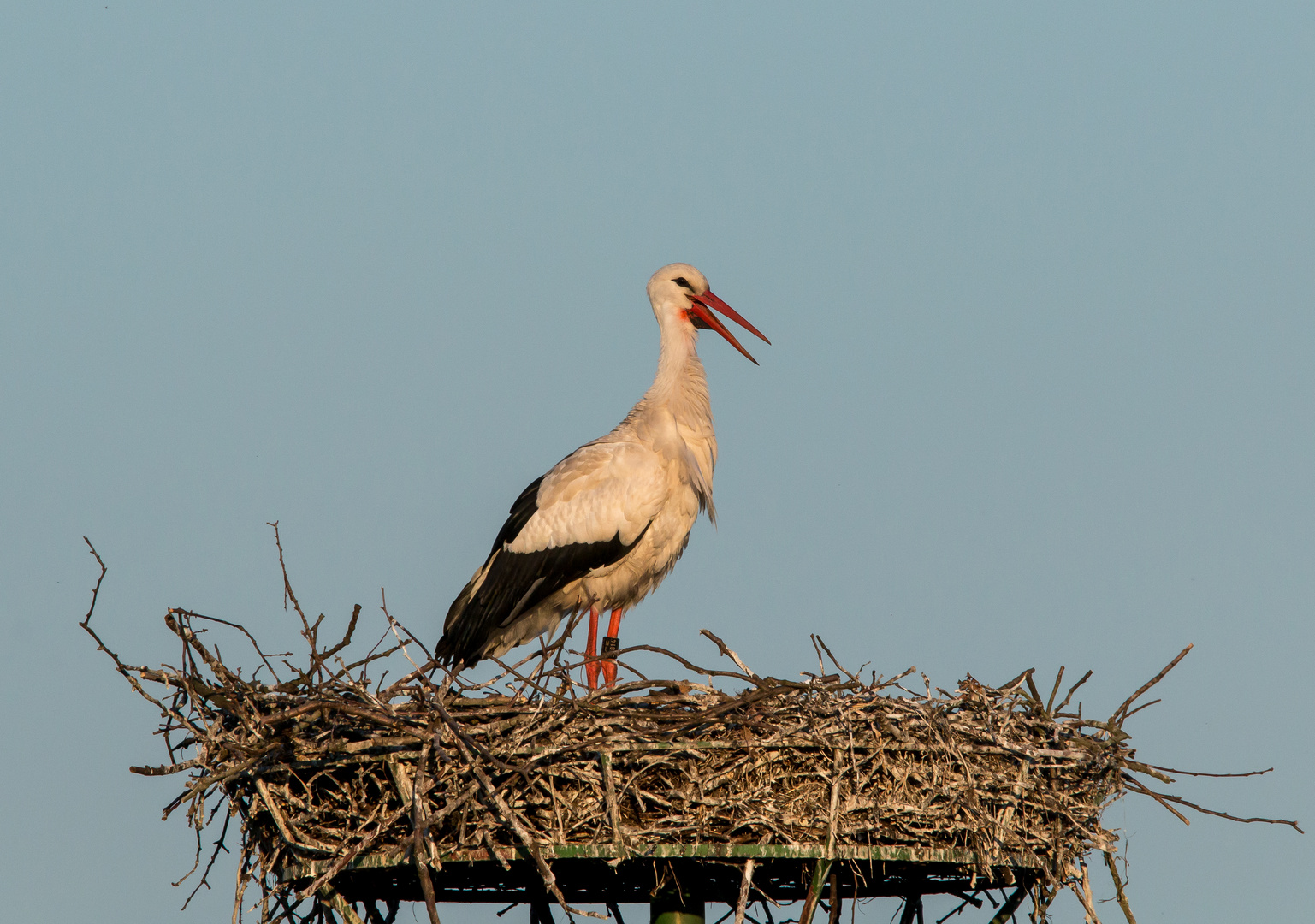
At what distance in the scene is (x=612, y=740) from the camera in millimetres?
5633

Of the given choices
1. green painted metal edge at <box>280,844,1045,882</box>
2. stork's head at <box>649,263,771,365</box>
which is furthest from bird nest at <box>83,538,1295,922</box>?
stork's head at <box>649,263,771,365</box>

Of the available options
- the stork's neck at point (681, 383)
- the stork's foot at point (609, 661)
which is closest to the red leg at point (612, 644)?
the stork's foot at point (609, 661)

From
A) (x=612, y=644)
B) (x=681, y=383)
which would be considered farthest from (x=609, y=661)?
(x=681, y=383)

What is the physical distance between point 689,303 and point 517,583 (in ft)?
6.48

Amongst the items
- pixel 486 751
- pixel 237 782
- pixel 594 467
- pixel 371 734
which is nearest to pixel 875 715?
pixel 486 751

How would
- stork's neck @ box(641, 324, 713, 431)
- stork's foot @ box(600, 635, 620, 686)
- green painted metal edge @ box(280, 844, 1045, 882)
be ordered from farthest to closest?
stork's neck @ box(641, 324, 713, 431) < stork's foot @ box(600, 635, 620, 686) < green painted metal edge @ box(280, 844, 1045, 882)

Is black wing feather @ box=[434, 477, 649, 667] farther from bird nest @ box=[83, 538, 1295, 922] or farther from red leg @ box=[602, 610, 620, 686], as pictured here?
bird nest @ box=[83, 538, 1295, 922]

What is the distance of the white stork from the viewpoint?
8.20 metres

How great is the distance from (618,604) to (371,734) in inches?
118

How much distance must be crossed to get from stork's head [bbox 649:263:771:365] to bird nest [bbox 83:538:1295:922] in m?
3.36

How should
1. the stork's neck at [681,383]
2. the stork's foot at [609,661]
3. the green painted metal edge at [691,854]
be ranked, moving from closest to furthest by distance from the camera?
1. the green painted metal edge at [691,854]
2. the stork's foot at [609,661]
3. the stork's neck at [681,383]

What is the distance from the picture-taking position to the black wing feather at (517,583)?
820cm

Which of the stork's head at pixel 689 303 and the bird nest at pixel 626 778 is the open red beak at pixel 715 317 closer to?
the stork's head at pixel 689 303

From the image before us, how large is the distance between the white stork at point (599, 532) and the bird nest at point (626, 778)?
2127 millimetres
